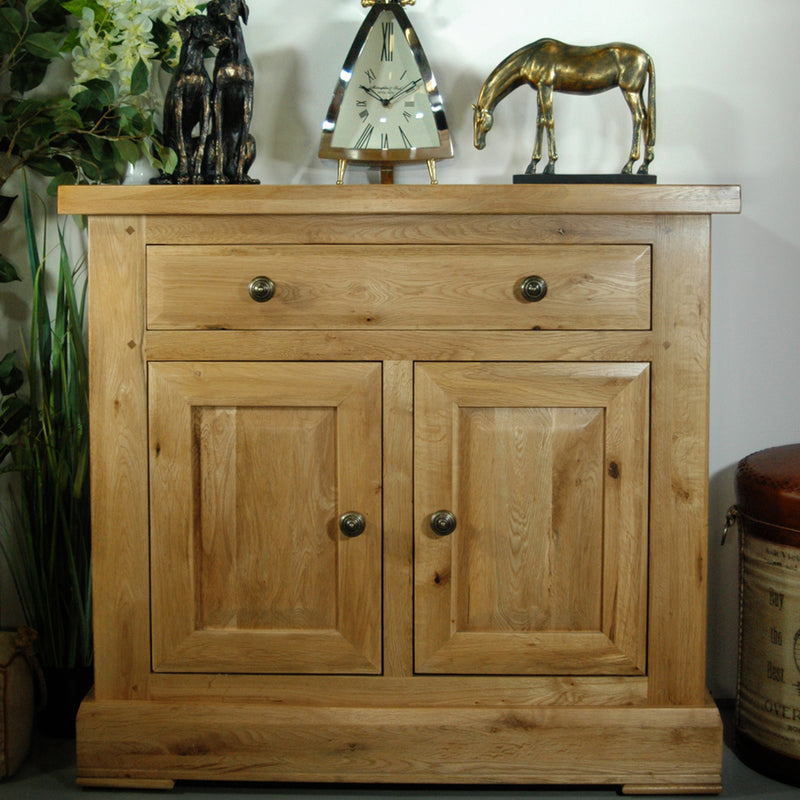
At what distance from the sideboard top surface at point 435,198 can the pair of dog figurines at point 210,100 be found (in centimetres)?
18

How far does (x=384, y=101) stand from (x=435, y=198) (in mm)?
361

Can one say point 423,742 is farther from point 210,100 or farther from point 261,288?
point 210,100

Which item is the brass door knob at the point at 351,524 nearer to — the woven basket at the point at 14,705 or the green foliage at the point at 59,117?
the woven basket at the point at 14,705

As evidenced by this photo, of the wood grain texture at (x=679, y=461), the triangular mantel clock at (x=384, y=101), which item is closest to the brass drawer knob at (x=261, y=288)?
the triangular mantel clock at (x=384, y=101)

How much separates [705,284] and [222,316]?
0.75m

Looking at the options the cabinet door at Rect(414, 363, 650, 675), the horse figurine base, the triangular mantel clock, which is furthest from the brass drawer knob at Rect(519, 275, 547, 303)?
the triangular mantel clock

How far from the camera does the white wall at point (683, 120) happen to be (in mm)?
1815

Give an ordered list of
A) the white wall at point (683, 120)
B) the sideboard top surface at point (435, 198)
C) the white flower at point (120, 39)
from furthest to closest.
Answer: the white wall at point (683, 120) → the white flower at point (120, 39) → the sideboard top surface at point (435, 198)

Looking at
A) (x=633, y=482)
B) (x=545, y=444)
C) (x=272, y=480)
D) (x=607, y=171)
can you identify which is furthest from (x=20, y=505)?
(x=607, y=171)

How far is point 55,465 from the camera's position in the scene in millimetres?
1710

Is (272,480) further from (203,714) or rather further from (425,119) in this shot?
(425,119)

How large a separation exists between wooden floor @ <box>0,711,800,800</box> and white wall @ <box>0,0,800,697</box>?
0.44 m

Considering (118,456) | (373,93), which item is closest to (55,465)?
(118,456)

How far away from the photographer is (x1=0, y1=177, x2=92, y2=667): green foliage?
1716 mm
